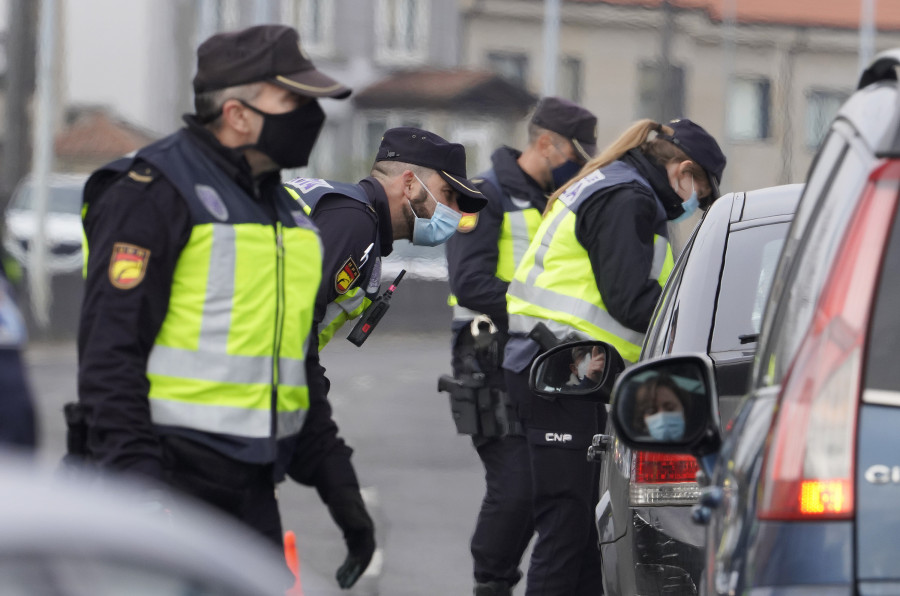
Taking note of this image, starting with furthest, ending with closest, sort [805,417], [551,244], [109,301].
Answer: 1. [551,244]
2. [109,301]
3. [805,417]

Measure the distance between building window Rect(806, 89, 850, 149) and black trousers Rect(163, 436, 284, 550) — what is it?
36.9 m

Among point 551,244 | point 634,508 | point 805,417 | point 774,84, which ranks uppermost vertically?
point 805,417

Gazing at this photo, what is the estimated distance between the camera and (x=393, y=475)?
10.4 meters

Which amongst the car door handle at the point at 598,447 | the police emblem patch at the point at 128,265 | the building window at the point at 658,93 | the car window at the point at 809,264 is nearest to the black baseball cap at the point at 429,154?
the car door handle at the point at 598,447

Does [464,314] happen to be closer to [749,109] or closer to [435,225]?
→ [435,225]

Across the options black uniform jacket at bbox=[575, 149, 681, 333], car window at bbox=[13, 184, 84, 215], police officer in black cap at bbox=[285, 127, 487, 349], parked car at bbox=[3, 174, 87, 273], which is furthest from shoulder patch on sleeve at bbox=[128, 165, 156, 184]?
car window at bbox=[13, 184, 84, 215]

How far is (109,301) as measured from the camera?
3256 mm

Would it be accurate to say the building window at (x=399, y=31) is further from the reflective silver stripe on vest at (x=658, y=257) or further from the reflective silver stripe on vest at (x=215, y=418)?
the reflective silver stripe on vest at (x=215, y=418)

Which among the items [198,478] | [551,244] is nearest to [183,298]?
[198,478]

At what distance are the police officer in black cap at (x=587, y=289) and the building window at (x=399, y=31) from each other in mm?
33578

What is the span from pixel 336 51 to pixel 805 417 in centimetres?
3662

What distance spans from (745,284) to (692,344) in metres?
0.28

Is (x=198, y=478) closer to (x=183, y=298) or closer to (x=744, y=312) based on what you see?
(x=183, y=298)

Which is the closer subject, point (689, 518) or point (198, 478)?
point (198, 478)
